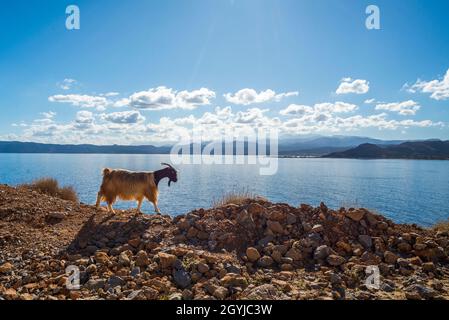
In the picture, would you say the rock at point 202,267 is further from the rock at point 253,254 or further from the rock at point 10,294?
the rock at point 10,294

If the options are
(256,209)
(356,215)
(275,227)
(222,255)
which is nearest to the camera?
(222,255)

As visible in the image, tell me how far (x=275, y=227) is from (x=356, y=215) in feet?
7.19

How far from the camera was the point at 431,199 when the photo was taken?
1152 inches

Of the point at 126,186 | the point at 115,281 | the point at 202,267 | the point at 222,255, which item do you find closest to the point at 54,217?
the point at 126,186

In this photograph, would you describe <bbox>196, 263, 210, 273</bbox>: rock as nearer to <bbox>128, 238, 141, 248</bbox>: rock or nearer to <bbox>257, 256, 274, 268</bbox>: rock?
<bbox>257, 256, 274, 268</bbox>: rock

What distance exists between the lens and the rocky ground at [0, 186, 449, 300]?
17.5 ft

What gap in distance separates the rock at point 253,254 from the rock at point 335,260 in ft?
4.90

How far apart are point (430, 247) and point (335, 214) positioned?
219 cm

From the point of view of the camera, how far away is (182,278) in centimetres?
570

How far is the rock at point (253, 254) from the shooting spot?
667cm

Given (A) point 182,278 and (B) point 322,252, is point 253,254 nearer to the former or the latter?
(B) point 322,252

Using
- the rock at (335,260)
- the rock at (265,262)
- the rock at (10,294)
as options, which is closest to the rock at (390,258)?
the rock at (335,260)
